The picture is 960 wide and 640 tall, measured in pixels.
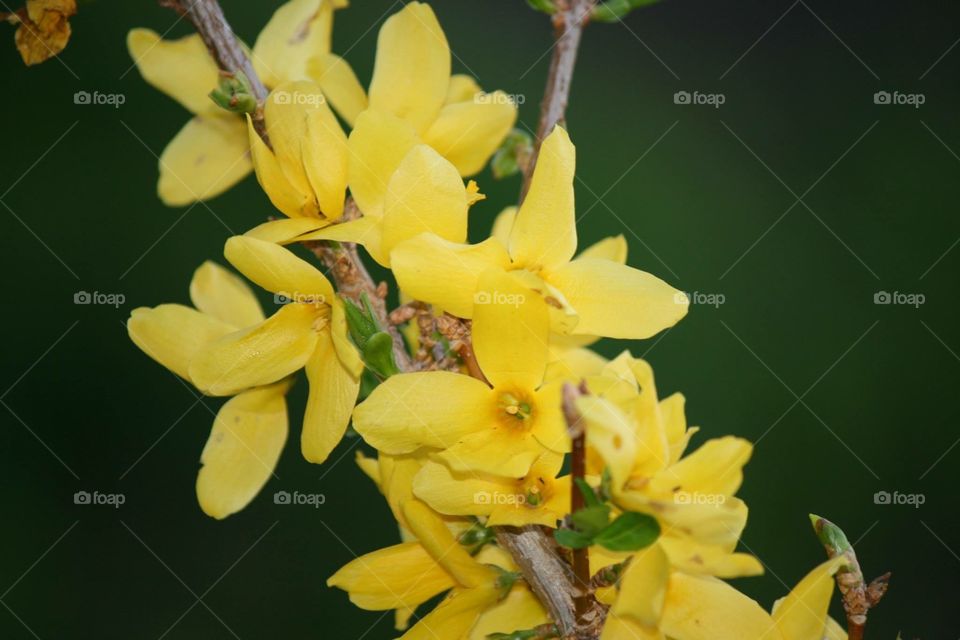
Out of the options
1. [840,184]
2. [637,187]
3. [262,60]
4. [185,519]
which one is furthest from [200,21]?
[840,184]

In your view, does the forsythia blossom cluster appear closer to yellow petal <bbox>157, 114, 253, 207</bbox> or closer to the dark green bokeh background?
yellow petal <bbox>157, 114, 253, 207</bbox>

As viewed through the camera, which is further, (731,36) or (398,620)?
(731,36)

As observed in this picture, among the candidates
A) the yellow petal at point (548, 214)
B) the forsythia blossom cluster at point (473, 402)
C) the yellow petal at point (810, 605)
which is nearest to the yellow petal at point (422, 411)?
the forsythia blossom cluster at point (473, 402)

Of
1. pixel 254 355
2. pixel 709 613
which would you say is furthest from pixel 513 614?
pixel 254 355

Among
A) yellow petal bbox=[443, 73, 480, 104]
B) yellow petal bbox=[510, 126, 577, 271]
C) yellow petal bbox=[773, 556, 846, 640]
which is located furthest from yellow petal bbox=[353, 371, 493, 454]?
yellow petal bbox=[443, 73, 480, 104]

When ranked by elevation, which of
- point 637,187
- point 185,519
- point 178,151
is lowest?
point 185,519

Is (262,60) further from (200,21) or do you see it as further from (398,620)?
(398,620)

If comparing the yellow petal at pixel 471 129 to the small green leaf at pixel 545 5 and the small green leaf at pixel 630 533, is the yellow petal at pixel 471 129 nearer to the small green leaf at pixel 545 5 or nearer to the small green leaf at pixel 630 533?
the small green leaf at pixel 545 5
